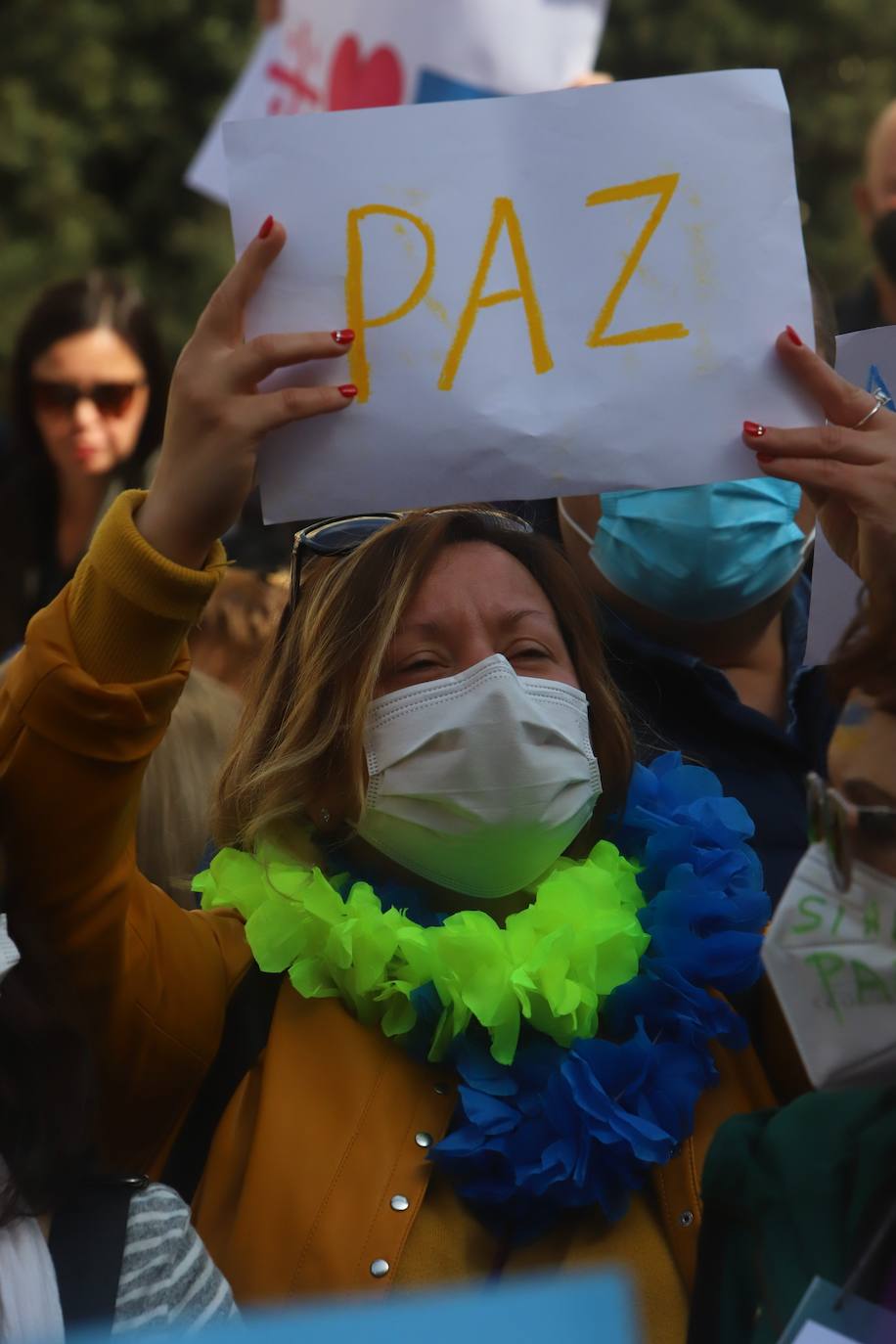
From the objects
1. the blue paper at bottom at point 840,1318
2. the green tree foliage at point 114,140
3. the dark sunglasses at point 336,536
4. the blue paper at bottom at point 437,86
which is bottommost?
the green tree foliage at point 114,140

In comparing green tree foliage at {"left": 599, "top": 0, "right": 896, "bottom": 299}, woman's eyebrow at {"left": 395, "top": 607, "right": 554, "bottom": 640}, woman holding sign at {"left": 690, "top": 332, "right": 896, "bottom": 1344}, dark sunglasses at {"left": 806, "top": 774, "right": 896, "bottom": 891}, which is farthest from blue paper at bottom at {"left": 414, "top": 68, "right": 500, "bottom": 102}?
green tree foliage at {"left": 599, "top": 0, "right": 896, "bottom": 299}

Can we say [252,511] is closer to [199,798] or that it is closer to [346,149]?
[199,798]

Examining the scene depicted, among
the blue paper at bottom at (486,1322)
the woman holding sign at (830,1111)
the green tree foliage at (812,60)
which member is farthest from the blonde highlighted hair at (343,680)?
the green tree foliage at (812,60)

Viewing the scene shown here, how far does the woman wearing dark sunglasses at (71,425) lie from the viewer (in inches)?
169

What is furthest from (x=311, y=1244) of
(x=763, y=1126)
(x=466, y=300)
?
(x=466, y=300)

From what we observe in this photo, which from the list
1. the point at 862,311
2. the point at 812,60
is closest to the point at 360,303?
the point at 862,311

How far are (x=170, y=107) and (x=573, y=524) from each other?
11939 millimetres

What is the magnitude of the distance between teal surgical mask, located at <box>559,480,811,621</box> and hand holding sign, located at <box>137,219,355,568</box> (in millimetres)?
816

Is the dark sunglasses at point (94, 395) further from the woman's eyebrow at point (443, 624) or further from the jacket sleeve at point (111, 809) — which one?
the jacket sleeve at point (111, 809)

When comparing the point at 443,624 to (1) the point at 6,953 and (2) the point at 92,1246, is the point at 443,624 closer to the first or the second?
(1) the point at 6,953

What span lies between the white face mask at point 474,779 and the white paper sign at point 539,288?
0.31 m

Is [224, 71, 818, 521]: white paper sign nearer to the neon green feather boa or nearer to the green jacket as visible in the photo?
the neon green feather boa

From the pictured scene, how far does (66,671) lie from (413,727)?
469mm

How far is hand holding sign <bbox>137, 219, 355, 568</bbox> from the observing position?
1.87m
